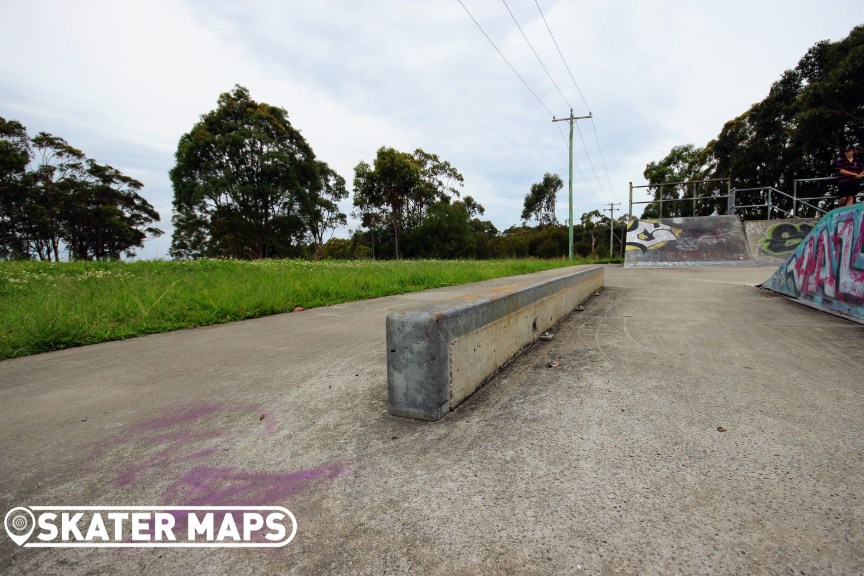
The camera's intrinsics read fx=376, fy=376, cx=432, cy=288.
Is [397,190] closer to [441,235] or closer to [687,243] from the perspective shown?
[441,235]

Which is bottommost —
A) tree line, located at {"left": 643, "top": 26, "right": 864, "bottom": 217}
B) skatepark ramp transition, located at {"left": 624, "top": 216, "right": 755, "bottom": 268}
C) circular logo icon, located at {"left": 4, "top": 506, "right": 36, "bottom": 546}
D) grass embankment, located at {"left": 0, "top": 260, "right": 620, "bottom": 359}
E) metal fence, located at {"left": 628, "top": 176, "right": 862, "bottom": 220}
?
circular logo icon, located at {"left": 4, "top": 506, "right": 36, "bottom": 546}

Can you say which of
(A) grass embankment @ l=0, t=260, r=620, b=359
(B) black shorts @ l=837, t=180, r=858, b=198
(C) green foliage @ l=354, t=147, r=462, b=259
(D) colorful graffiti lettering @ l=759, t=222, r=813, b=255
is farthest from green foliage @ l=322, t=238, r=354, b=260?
(B) black shorts @ l=837, t=180, r=858, b=198

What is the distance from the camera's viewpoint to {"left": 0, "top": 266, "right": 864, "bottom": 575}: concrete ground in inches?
49.0

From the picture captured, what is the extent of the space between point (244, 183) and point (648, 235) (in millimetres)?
27601

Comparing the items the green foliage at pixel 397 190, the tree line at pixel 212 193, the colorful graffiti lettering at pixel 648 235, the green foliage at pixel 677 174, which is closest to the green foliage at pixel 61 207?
the tree line at pixel 212 193

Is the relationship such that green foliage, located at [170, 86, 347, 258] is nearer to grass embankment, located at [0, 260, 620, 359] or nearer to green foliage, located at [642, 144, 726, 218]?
grass embankment, located at [0, 260, 620, 359]

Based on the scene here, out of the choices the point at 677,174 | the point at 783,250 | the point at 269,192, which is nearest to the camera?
the point at 783,250

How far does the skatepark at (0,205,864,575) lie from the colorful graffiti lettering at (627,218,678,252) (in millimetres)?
18820

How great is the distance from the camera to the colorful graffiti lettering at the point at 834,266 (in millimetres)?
4750

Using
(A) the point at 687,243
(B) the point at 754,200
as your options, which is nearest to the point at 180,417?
(A) the point at 687,243

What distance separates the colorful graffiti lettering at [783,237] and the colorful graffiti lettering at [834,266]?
1492cm

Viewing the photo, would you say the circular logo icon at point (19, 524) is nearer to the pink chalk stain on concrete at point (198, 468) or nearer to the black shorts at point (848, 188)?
the pink chalk stain on concrete at point (198, 468)

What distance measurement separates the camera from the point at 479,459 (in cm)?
179

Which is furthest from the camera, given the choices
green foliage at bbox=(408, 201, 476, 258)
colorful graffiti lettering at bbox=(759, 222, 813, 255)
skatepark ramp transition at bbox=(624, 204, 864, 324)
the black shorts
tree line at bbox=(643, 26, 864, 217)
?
green foliage at bbox=(408, 201, 476, 258)
